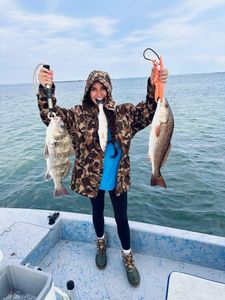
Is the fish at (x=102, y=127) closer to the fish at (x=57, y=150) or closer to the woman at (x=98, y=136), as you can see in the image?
the woman at (x=98, y=136)

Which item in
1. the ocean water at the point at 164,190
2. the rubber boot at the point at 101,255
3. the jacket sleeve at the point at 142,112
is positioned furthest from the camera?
the ocean water at the point at 164,190

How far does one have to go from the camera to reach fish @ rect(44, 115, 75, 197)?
3.14 metres

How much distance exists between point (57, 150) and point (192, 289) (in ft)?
6.68

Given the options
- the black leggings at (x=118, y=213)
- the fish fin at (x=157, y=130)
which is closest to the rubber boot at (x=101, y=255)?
the black leggings at (x=118, y=213)

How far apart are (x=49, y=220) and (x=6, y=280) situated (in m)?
1.77

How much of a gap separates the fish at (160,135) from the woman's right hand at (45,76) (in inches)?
44.2

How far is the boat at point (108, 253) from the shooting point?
11.4 feet

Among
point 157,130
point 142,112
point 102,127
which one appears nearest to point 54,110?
point 102,127

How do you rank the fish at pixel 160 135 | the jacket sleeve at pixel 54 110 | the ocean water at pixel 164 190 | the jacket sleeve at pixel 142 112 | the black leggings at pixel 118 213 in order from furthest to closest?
the ocean water at pixel 164 190 < the black leggings at pixel 118 213 < the jacket sleeve at pixel 142 112 < the jacket sleeve at pixel 54 110 < the fish at pixel 160 135

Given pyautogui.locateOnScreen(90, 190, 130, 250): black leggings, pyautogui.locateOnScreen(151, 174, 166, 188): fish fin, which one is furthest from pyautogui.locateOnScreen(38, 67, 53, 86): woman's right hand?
pyautogui.locateOnScreen(151, 174, 166, 188): fish fin

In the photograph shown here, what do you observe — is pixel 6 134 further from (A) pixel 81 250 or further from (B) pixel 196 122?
(A) pixel 81 250

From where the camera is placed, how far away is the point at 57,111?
3.16 meters

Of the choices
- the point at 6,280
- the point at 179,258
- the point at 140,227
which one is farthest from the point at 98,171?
the point at 179,258

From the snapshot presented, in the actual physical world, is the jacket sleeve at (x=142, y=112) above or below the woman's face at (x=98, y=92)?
below
